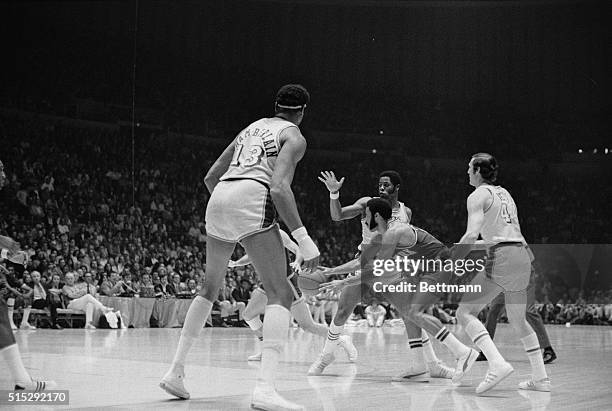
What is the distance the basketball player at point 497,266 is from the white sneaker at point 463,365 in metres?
0.34

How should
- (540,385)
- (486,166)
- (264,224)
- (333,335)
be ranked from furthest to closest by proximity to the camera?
1. (333,335)
2. (486,166)
3. (540,385)
4. (264,224)

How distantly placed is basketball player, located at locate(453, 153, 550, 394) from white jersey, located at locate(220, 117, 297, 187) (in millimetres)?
1638

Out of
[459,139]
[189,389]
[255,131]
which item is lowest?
[189,389]

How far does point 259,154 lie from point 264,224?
40 cm

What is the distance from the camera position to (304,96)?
455cm

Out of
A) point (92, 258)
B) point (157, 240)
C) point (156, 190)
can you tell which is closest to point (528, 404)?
point (92, 258)

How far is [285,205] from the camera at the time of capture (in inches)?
158

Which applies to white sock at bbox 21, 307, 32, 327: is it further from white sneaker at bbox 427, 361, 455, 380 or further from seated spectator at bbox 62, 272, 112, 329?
white sneaker at bbox 427, 361, 455, 380

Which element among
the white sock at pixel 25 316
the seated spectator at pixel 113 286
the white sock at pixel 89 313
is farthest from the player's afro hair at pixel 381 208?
Result: the seated spectator at pixel 113 286

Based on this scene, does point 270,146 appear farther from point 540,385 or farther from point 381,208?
point 540,385

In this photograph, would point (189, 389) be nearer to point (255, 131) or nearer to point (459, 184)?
point (255, 131)

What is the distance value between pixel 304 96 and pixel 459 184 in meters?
18.6

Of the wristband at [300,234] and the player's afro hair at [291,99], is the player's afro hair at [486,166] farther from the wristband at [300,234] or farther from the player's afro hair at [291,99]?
the wristband at [300,234]

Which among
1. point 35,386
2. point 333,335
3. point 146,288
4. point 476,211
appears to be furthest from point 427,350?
point 146,288
